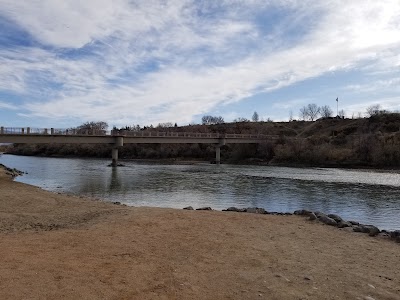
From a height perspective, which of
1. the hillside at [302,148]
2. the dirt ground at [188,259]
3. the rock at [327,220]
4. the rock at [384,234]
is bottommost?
the rock at [384,234]

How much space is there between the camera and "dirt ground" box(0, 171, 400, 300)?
8094 mm

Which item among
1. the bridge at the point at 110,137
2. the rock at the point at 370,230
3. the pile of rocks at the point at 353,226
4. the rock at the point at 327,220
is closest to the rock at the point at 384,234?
the pile of rocks at the point at 353,226

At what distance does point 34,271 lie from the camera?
29.3 feet

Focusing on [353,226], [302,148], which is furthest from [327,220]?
[302,148]

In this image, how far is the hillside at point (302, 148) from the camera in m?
82.4

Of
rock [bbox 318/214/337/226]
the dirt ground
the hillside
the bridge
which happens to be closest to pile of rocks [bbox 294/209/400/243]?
rock [bbox 318/214/337/226]

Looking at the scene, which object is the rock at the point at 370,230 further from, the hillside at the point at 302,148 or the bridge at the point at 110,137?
the hillside at the point at 302,148

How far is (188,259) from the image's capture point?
1062cm

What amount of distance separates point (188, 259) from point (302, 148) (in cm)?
8922

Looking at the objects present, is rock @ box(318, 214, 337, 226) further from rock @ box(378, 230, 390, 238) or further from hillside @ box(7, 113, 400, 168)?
hillside @ box(7, 113, 400, 168)

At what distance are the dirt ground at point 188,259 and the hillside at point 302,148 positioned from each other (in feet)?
237

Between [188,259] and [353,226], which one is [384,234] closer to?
[353,226]

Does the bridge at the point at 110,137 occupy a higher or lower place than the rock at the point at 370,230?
higher

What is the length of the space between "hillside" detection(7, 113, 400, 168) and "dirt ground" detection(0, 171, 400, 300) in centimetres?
7211
